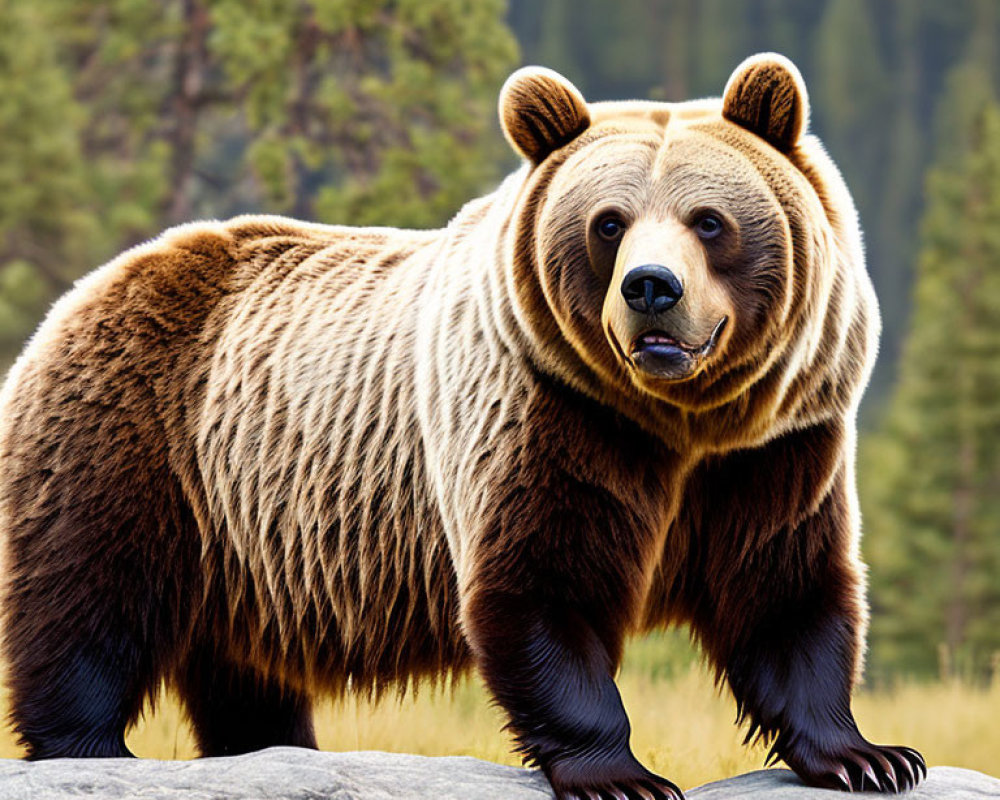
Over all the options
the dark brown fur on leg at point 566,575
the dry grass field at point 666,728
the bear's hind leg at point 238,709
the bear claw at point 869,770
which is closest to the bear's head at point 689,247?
the dark brown fur on leg at point 566,575

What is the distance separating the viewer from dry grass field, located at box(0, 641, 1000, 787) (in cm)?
563

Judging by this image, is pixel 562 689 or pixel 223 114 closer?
pixel 562 689

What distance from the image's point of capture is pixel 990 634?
19.8 meters

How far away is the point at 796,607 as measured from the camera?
4305 millimetres

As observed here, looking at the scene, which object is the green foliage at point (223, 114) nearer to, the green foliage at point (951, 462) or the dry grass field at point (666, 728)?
the green foliage at point (951, 462)

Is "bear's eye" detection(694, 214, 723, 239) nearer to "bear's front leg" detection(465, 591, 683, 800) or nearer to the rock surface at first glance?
"bear's front leg" detection(465, 591, 683, 800)

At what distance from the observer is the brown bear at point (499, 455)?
389cm

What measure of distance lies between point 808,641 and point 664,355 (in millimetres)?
1167

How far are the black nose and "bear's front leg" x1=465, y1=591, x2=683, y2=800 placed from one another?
0.92 meters

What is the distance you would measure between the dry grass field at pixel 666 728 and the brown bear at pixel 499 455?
40 cm

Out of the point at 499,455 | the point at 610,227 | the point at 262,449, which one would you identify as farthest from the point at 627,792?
the point at 262,449

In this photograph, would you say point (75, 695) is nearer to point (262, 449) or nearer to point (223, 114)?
point (262, 449)

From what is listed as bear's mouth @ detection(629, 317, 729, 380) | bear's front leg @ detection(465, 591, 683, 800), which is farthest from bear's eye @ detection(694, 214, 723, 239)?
bear's front leg @ detection(465, 591, 683, 800)

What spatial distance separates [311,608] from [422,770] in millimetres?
988
